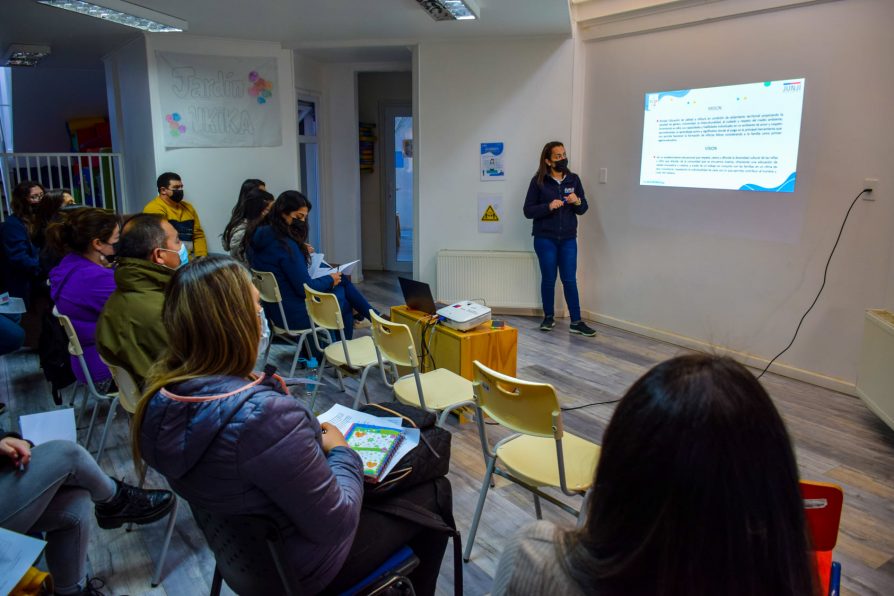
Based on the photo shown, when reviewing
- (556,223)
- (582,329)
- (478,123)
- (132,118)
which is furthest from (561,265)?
(132,118)

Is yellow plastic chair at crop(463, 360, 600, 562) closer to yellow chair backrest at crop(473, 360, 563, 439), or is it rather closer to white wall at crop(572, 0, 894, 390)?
yellow chair backrest at crop(473, 360, 563, 439)

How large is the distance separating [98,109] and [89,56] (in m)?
2.91

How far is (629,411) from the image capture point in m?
0.81

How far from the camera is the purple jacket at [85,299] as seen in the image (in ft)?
10.3

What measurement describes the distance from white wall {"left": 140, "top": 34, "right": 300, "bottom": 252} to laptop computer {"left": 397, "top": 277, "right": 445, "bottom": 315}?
2.97 m

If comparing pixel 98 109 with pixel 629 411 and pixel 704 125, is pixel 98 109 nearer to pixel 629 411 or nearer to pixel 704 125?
pixel 704 125

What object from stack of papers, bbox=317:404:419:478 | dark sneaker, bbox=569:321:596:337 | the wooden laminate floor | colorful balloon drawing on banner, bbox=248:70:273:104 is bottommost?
the wooden laminate floor

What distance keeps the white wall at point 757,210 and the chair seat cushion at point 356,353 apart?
109 inches

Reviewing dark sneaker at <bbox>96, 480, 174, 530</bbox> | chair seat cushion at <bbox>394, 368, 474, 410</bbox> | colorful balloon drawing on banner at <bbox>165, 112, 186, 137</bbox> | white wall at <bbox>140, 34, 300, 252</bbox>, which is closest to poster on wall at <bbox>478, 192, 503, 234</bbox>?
white wall at <bbox>140, 34, 300, 252</bbox>

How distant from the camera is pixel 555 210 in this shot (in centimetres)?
554

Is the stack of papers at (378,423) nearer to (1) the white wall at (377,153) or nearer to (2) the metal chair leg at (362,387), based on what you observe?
(2) the metal chair leg at (362,387)

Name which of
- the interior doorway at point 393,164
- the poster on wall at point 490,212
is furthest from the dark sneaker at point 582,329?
the interior doorway at point 393,164

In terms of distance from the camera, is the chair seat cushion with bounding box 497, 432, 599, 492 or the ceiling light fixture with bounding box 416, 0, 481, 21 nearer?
the chair seat cushion with bounding box 497, 432, 599, 492

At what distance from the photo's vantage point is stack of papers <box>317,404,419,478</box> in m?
1.76
